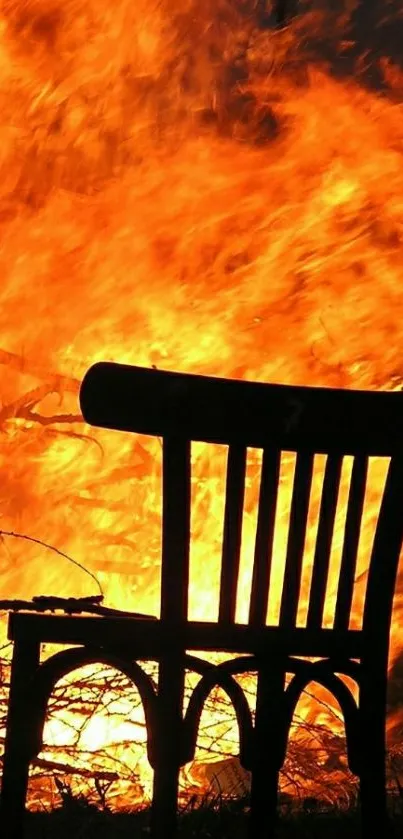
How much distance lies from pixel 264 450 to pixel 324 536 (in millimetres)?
161

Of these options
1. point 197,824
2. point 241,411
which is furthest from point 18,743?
point 197,824

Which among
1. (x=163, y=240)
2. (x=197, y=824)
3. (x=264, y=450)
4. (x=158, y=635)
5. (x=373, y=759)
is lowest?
(x=197, y=824)

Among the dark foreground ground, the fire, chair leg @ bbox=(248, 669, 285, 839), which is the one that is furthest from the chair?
the fire

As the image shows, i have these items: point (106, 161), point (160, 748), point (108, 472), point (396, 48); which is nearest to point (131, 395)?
point (160, 748)

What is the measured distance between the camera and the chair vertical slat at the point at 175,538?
1.71 metres

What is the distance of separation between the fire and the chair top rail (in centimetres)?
145

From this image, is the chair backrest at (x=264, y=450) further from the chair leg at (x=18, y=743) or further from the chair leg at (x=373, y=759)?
the chair leg at (x=18, y=743)

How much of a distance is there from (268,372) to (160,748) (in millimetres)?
1597

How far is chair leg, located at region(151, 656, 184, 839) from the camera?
1.72m

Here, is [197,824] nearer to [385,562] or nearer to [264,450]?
[385,562]

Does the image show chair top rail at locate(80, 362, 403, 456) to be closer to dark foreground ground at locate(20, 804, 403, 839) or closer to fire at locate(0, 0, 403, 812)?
dark foreground ground at locate(20, 804, 403, 839)

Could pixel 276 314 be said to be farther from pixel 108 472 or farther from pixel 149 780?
pixel 149 780

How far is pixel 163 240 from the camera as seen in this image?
3197 mm

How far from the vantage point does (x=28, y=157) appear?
126 inches
